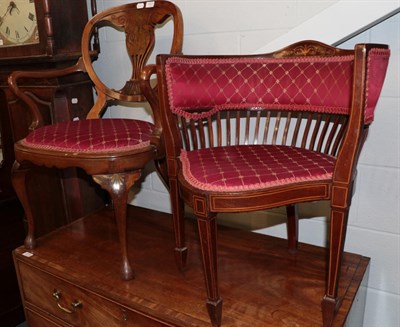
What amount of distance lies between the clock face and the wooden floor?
34.7 inches

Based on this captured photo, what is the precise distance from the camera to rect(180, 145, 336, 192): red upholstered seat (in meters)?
0.98

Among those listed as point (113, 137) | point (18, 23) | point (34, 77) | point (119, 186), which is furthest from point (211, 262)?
point (18, 23)

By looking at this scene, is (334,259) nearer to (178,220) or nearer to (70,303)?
(178,220)

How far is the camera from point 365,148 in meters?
1.42

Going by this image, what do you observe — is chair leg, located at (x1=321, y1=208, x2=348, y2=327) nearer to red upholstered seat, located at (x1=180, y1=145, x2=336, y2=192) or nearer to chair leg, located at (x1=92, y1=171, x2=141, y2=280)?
red upholstered seat, located at (x1=180, y1=145, x2=336, y2=192)

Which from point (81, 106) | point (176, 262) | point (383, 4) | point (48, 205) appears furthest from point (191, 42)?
point (48, 205)

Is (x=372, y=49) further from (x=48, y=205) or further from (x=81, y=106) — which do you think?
(x=48, y=205)

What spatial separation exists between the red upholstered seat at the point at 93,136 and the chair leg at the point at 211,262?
41 centimetres

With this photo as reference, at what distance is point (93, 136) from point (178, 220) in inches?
16.0

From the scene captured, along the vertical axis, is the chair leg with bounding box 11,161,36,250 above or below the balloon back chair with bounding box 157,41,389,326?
below

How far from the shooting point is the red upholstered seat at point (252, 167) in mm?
985

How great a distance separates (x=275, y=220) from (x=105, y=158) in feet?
2.64

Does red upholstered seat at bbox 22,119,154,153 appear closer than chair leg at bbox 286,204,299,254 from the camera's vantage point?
Yes

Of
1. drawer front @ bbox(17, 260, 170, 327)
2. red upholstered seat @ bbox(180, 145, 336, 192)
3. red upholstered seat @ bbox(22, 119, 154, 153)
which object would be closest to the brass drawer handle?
drawer front @ bbox(17, 260, 170, 327)
